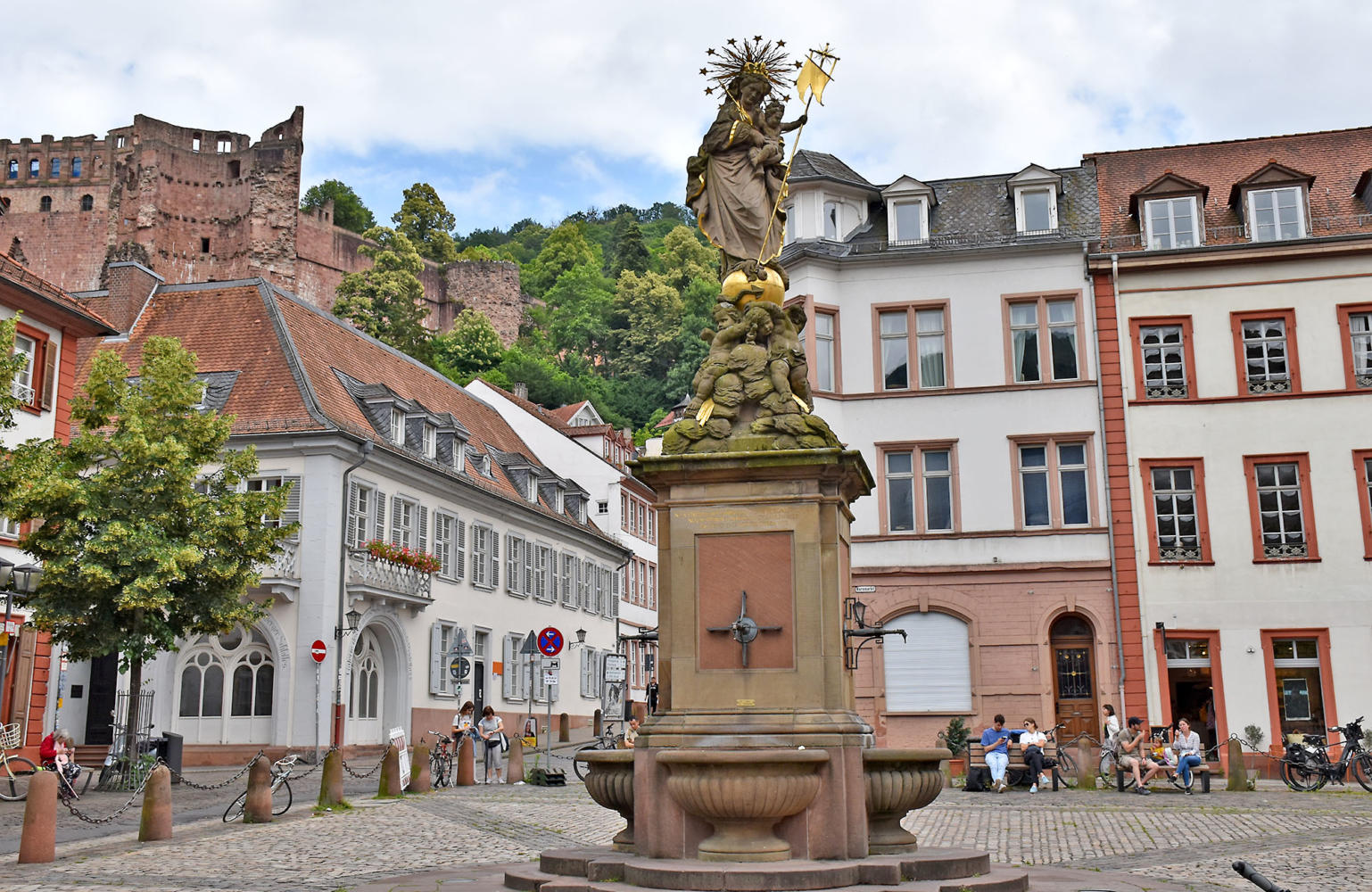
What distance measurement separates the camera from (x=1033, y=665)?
2644 cm

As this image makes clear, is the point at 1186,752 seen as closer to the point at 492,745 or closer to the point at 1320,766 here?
the point at 1320,766

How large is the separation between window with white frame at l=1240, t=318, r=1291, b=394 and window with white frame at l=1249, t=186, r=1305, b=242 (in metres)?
1.75

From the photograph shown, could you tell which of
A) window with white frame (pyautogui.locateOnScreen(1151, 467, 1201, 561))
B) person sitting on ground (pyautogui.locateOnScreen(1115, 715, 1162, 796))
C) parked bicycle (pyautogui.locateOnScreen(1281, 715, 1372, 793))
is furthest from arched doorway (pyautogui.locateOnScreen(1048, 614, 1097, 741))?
parked bicycle (pyautogui.locateOnScreen(1281, 715, 1372, 793))

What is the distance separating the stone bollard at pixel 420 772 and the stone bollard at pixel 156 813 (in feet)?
22.8

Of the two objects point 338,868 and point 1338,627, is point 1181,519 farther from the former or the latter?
point 338,868

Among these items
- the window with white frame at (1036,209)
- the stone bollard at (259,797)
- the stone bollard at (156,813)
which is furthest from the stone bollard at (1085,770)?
the stone bollard at (156,813)

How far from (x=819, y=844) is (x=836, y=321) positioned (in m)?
20.7

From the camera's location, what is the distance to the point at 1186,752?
70.5ft

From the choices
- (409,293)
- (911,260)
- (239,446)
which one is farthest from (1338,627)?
(409,293)

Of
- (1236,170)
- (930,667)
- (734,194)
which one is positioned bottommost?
(930,667)

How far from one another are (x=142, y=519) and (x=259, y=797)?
6513mm

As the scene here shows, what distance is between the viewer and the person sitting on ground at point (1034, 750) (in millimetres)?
21344

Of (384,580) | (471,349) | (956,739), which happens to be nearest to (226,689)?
(384,580)

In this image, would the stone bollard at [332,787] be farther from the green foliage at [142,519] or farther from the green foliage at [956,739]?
the green foliage at [956,739]
